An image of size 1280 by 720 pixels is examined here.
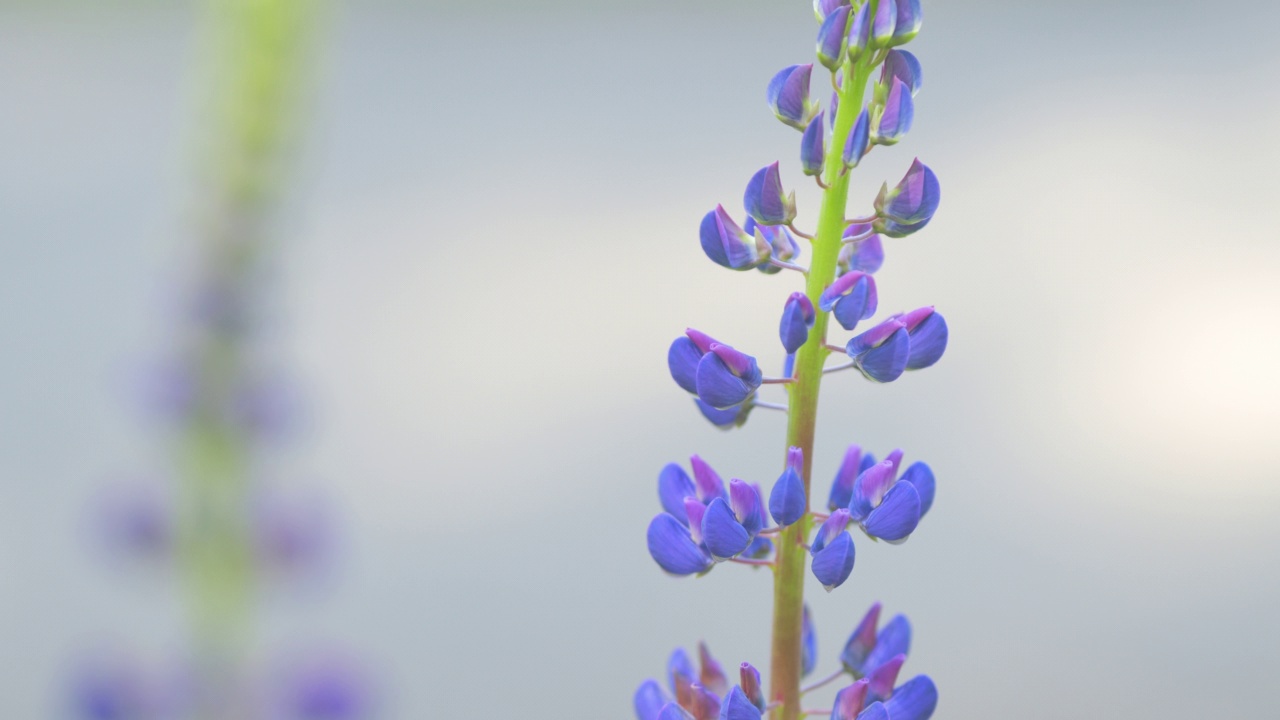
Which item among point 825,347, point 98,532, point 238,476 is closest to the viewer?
point 825,347

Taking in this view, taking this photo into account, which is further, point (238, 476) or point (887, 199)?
point (238, 476)

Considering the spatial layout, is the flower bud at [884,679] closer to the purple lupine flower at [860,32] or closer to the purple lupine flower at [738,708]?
the purple lupine flower at [738,708]

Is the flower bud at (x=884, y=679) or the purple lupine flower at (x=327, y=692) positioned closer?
the flower bud at (x=884, y=679)

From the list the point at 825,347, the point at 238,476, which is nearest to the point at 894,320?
the point at 825,347

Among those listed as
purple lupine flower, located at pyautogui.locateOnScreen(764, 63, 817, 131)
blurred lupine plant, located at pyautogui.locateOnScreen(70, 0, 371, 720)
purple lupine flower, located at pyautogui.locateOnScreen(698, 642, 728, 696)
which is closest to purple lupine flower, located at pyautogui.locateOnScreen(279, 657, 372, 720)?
blurred lupine plant, located at pyautogui.locateOnScreen(70, 0, 371, 720)

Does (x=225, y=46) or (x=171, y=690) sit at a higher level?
(x=225, y=46)

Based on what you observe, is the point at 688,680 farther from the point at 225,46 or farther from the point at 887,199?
the point at 225,46

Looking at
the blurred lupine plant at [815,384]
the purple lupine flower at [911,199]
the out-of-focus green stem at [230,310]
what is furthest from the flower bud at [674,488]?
the out-of-focus green stem at [230,310]

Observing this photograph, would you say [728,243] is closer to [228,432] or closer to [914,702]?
[914,702]
